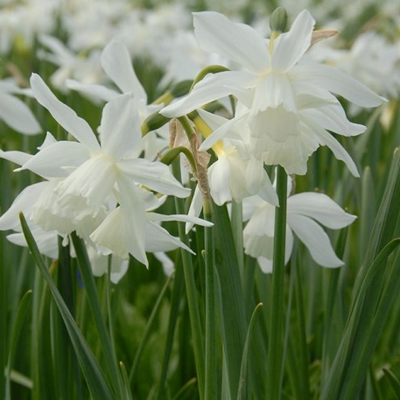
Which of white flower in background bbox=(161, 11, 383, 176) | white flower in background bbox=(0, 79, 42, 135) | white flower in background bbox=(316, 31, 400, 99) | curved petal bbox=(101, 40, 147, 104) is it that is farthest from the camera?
white flower in background bbox=(316, 31, 400, 99)

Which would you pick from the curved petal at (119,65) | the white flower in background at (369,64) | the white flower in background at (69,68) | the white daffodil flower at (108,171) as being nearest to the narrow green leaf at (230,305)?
the white daffodil flower at (108,171)

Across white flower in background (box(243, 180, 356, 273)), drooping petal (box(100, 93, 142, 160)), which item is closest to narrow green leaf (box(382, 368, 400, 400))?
white flower in background (box(243, 180, 356, 273))

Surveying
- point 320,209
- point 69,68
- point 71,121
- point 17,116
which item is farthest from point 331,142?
point 69,68

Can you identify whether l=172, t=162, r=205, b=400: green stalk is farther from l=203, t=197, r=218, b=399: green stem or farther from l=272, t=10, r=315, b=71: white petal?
l=272, t=10, r=315, b=71: white petal

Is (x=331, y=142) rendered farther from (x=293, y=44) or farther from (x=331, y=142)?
(x=293, y=44)

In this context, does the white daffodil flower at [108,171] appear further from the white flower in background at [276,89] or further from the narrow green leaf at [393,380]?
the narrow green leaf at [393,380]
